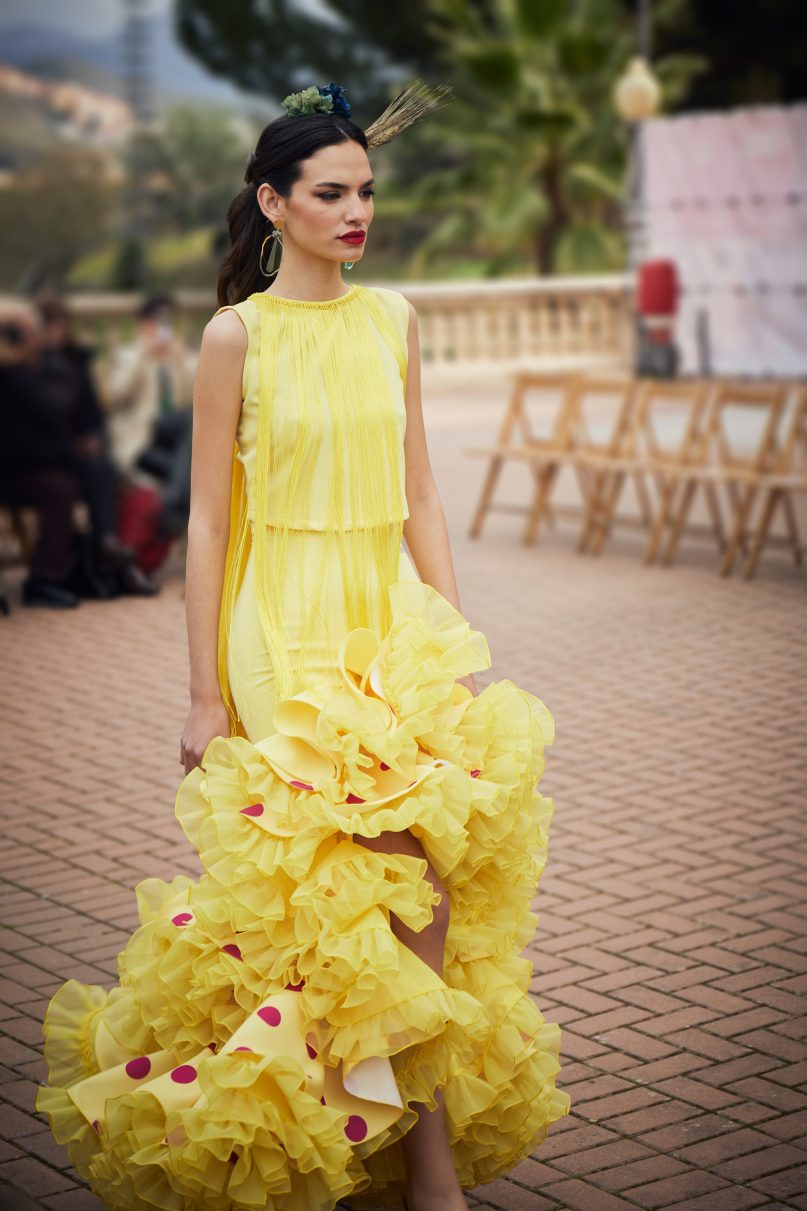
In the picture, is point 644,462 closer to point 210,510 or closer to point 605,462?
point 605,462

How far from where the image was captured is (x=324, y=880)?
3.08 meters

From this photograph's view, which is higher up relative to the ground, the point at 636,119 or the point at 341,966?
the point at 636,119

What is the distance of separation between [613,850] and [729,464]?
5.03 m

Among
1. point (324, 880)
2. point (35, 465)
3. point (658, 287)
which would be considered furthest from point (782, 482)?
point (658, 287)

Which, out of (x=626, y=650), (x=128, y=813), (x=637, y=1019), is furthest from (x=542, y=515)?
(x=637, y=1019)

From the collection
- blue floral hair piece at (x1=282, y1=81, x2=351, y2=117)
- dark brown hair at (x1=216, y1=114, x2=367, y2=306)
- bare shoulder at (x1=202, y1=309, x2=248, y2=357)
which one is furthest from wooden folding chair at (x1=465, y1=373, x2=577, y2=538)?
bare shoulder at (x1=202, y1=309, x2=248, y2=357)

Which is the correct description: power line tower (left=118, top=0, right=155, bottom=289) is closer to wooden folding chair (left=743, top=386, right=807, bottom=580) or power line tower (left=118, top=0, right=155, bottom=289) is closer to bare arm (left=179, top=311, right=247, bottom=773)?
wooden folding chair (left=743, top=386, right=807, bottom=580)

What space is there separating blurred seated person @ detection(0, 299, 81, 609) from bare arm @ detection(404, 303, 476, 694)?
658 centimetres

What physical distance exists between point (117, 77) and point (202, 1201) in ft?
219

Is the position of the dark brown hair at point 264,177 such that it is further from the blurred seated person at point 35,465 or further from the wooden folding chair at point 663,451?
the wooden folding chair at point 663,451

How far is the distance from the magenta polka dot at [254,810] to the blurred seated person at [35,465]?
6946 millimetres

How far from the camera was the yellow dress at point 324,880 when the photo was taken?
10.1 ft

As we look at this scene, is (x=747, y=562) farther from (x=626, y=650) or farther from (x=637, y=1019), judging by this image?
(x=637, y=1019)

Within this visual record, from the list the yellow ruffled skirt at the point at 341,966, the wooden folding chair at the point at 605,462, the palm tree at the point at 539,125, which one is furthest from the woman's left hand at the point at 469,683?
the palm tree at the point at 539,125
